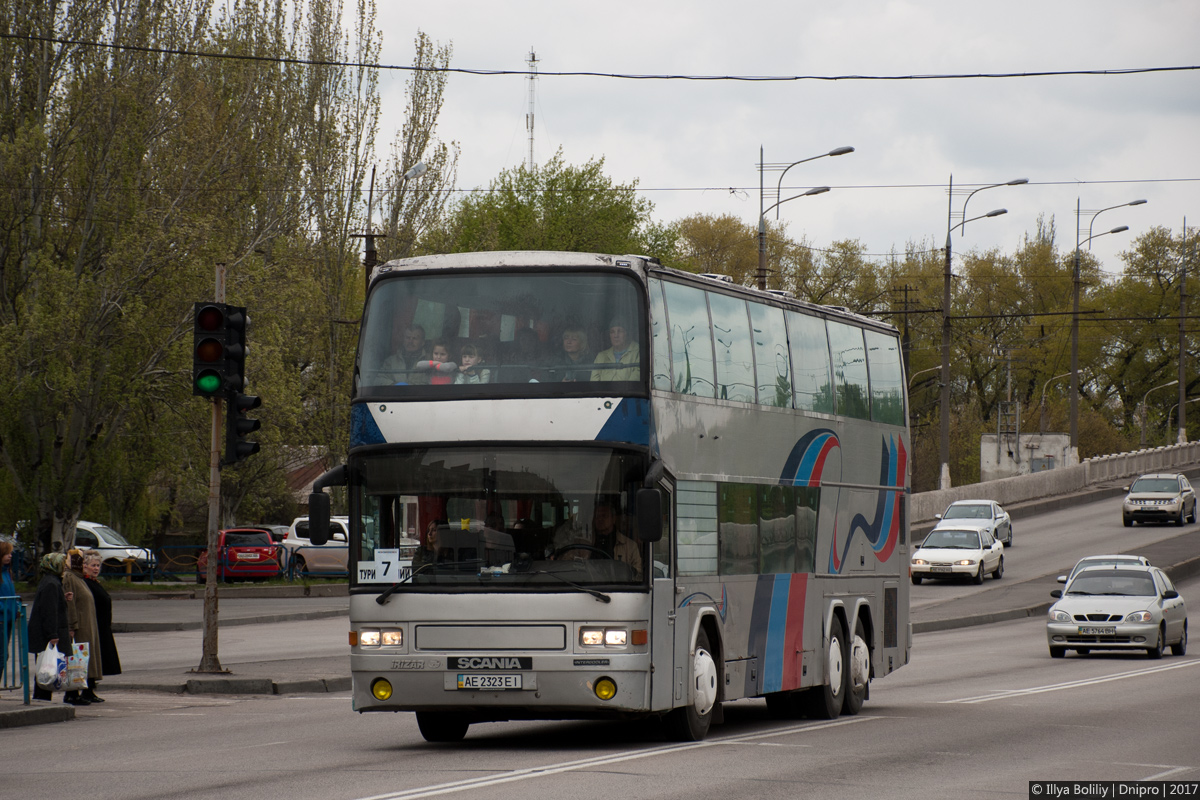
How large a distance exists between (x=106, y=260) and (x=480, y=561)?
→ 2612 cm

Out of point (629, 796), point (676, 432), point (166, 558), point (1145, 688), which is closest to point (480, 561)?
point (676, 432)

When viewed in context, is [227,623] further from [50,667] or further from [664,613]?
[664,613]

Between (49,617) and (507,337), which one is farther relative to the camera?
(49,617)

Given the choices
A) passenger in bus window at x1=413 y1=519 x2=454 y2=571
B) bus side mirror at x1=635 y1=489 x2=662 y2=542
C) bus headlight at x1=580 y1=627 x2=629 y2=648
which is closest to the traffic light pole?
passenger in bus window at x1=413 y1=519 x2=454 y2=571

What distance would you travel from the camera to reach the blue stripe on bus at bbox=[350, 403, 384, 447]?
12867 mm


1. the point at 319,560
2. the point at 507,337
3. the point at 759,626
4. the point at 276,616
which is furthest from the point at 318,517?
the point at 319,560

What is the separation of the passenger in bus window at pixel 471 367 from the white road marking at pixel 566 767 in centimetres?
294

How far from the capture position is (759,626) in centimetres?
1515

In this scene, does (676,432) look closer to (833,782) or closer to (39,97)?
(833,782)

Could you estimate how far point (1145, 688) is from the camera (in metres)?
20.8

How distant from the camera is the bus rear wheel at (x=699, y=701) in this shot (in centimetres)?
1359

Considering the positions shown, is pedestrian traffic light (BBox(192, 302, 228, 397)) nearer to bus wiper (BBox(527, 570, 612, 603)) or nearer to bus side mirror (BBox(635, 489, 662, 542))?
bus wiper (BBox(527, 570, 612, 603))

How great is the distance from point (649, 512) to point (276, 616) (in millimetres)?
22928

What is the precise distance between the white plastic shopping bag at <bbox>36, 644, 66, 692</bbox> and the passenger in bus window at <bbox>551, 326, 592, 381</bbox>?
23.6 ft
